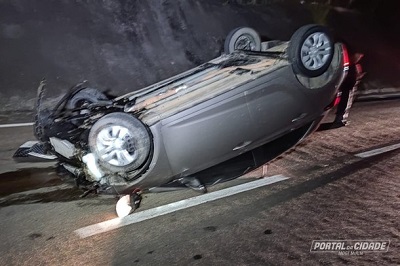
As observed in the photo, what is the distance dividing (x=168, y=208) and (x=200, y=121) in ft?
3.90

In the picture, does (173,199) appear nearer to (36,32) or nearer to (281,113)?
(281,113)

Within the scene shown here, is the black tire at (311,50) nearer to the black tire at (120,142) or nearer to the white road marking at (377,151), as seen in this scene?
the white road marking at (377,151)

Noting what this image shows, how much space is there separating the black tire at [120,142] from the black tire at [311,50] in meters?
2.03

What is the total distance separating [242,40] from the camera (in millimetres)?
6645

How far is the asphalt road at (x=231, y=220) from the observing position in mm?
3854

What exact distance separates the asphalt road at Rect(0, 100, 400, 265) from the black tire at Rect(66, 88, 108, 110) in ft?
3.55

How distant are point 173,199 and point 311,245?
1.74 meters


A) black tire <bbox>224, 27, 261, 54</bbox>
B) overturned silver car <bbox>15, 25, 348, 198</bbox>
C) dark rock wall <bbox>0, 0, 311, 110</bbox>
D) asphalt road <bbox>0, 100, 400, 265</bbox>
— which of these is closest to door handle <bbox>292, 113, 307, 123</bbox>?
overturned silver car <bbox>15, 25, 348, 198</bbox>

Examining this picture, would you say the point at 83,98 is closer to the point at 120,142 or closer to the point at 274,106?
the point at 120,142

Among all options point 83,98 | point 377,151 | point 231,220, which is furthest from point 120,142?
→ point 377,151

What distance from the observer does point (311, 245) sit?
13.0 feet

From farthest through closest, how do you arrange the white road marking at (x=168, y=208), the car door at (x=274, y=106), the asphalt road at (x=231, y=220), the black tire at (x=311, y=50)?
the black tire at (x=311, y=50) → the car door at (x=274, y=106) → the white road marking at (x=168, y=208) → the asphalt road at (x=231, y=220)

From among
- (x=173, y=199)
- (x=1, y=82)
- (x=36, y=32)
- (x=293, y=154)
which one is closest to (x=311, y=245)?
(x=173, y=199)

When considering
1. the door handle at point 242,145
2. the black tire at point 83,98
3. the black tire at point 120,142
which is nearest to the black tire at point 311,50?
the door handle at point 242,145
